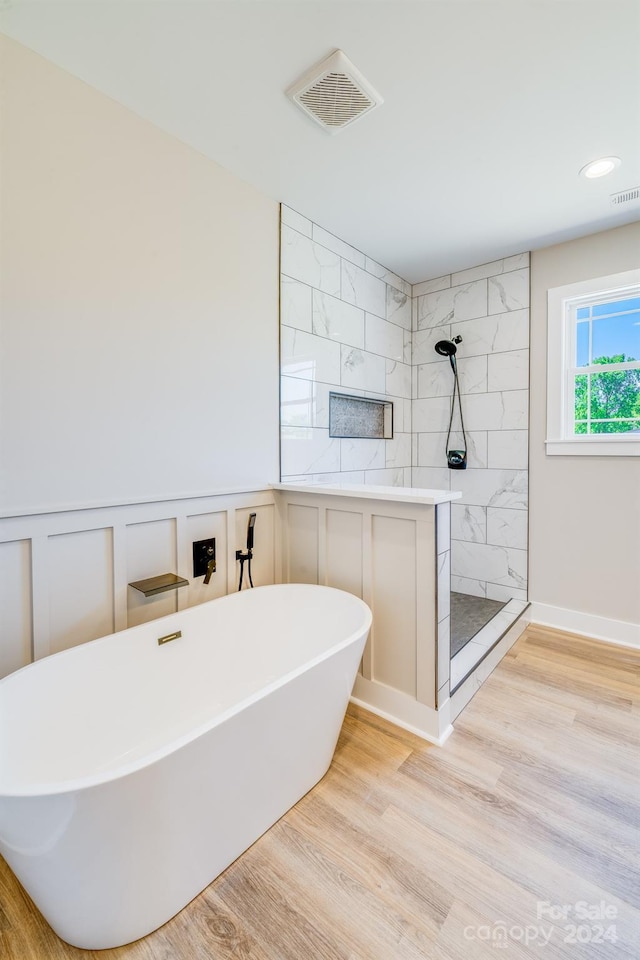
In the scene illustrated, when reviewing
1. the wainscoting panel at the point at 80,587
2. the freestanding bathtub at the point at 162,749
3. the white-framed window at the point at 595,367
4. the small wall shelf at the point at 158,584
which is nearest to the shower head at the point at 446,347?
the white-framed window at the point at 595,367

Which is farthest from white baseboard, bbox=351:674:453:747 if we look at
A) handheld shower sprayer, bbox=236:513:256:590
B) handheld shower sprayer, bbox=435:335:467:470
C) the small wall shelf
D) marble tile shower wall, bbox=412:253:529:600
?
handheld shower sprayer, bbox=435:335:467:470

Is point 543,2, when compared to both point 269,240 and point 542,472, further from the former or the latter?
point 542,472

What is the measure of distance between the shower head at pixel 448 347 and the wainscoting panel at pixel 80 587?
8.71 ft

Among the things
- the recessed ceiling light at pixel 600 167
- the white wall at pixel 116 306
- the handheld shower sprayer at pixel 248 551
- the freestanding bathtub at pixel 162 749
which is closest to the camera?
the freestanding bathtub at pixel 162 749

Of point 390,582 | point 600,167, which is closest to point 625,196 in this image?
point 600,167

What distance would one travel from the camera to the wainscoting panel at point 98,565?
1.42 meters

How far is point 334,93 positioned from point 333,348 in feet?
4.15

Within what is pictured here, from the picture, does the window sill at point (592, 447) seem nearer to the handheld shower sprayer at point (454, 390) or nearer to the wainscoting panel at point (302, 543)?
the handheld shower sprayer at point (454, 390)

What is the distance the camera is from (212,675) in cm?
171

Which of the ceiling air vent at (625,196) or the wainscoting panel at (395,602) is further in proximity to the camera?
the ceiling air vent at (625,196)

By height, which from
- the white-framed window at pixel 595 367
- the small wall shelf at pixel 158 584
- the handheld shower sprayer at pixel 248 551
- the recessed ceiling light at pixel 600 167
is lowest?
the small wall shelf at pixel 158 584

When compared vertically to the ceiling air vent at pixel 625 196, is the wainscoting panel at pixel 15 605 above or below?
below

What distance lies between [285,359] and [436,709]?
1931 millimetres

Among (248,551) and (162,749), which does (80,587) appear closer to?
(248,551)
